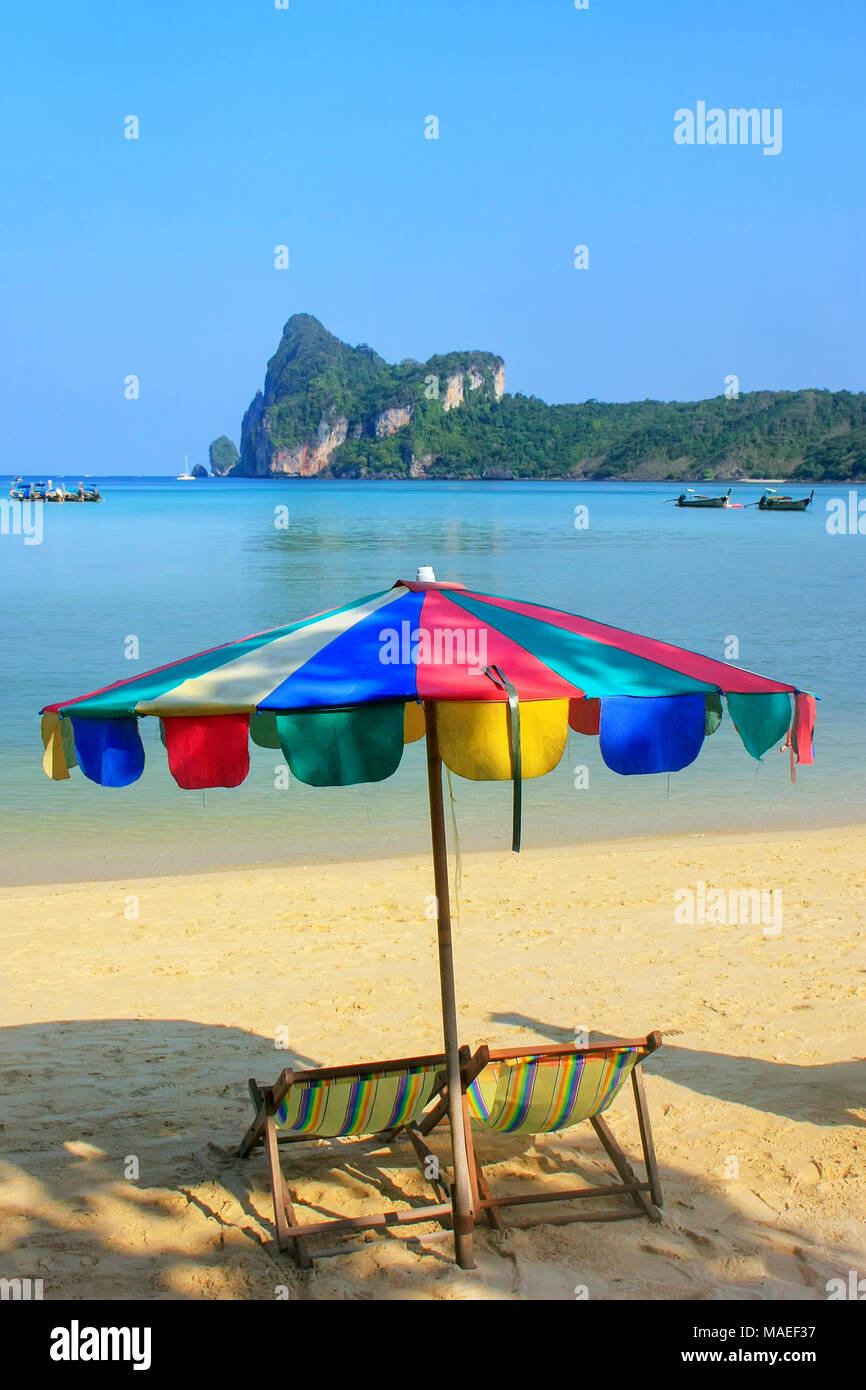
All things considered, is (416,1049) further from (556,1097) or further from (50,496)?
(50,496)

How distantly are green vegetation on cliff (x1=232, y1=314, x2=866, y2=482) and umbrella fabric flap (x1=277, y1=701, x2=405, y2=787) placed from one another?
11702cm

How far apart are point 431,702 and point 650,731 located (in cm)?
57

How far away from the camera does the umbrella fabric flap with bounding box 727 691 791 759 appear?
3.35 m

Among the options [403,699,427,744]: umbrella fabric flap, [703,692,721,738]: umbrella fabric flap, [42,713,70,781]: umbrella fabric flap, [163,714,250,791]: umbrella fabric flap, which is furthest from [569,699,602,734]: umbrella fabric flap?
[42,713,70,781]: umbrella fabric flap

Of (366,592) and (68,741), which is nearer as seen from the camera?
(68,741)

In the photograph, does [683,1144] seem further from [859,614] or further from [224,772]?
[859,614]

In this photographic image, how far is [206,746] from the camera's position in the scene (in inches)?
120

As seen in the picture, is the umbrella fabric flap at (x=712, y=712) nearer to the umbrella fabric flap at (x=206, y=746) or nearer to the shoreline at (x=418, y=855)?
the umbrella fabric flap at (x=206, y=746)

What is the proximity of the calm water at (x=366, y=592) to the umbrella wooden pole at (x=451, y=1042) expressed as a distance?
5.76 meters

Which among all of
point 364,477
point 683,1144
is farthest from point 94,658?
point 364,477

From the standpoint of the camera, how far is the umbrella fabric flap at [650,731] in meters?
3.14

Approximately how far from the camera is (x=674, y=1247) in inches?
145

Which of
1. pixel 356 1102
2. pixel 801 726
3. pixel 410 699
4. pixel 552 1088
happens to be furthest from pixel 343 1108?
pixel 801 726

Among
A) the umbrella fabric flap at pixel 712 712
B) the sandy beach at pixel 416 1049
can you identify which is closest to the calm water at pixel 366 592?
the sandy beach at pixel 416 1049
